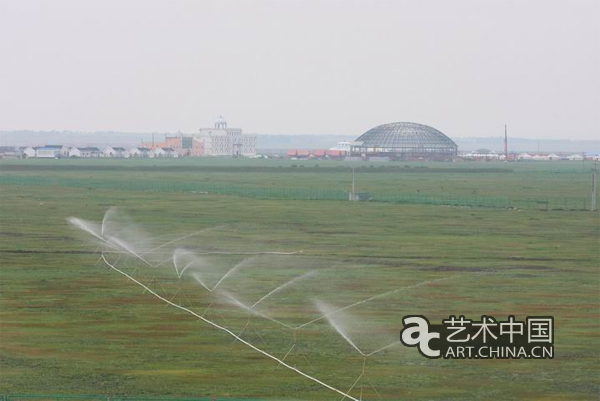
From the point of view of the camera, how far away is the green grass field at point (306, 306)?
4328 centimetres

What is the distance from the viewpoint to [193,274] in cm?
7394

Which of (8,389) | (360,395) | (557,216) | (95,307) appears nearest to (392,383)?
(360,395)

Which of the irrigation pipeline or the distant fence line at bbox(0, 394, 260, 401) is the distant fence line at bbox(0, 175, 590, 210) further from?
the distant fence line at bbox(0, 394, 260, 401)

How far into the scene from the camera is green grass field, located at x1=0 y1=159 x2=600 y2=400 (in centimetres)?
4328

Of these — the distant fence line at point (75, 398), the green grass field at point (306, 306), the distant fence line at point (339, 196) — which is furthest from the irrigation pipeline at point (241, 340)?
the distant fence line at point (339, 196)

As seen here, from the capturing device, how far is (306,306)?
6022 cm

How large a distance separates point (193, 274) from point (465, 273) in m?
16.4

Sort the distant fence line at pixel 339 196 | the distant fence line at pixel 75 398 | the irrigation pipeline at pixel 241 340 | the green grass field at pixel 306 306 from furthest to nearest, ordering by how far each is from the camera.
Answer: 1. the distant fence line at pixel 339 196
2. the green grass field at pixel 306 306
3. the irrigation pipeline at pixel 241 340
4. the distant fence line at pixel 75 398

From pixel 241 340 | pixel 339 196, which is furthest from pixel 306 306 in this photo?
pixel 339 196

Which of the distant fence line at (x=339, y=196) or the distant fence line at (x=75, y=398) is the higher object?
the distant fence line at (x=75, y=398)

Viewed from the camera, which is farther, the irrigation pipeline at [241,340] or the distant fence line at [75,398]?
the irrigation pipeline at [241,340]

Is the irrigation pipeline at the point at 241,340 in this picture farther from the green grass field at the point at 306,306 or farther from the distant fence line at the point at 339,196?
the distant fence line at the point at 339,196

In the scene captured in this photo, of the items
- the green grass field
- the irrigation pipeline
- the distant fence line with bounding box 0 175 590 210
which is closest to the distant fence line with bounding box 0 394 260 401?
the green grass field

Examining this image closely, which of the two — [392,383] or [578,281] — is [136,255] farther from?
[392,383]
